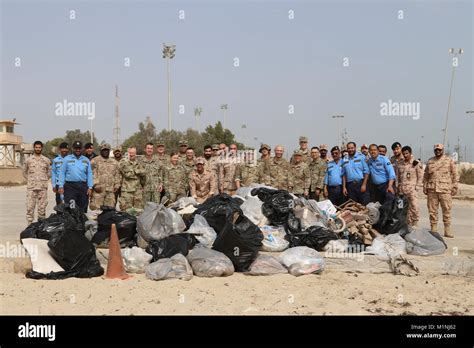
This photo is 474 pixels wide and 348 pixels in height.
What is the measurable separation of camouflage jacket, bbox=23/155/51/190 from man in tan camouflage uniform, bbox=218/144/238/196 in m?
3.41

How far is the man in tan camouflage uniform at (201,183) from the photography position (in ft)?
26.9

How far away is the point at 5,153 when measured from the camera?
41.7 m

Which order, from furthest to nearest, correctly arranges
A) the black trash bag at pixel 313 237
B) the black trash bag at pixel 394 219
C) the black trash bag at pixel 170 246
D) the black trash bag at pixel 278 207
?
the black trash bag at pixel 394 219 → the black trash bag at pixel 278 207 → the black trash bag at pixel 313 237 → the black trash bag at pixel 170 246

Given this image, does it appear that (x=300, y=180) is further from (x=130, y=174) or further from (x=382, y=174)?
(x=130, y=174)

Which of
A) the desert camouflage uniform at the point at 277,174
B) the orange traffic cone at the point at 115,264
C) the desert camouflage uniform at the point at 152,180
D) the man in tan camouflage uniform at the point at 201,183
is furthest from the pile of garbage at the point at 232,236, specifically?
the desert camouflage uniform at the point at 152,180

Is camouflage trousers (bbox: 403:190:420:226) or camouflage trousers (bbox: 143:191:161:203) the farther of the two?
camouflage trousers (bbox: 403:190:420:226)

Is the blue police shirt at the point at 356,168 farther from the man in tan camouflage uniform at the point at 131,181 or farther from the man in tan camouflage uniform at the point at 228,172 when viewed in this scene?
the man in tan camouflage uniform at the point at 131,181

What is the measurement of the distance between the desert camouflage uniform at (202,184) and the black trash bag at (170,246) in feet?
6.19

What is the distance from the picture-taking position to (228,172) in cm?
965

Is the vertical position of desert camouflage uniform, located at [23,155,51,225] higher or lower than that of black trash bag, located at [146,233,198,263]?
higher

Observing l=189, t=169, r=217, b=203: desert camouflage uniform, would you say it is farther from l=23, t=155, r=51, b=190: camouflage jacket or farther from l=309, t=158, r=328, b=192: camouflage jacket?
l=23, t=155, r=51, b=190: camouflage jacket

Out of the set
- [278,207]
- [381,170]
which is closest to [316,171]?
[381,170]

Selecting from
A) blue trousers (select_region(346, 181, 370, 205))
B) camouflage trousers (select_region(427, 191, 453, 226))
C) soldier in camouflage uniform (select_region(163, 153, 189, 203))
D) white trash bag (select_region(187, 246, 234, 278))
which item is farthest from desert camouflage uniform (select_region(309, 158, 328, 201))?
white trash bag (select_region(187, 246, 234, 278))

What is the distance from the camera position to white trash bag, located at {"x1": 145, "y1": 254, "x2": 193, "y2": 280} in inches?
222
